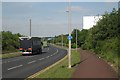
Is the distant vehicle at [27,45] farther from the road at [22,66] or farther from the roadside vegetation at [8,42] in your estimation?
the road at [22,66]

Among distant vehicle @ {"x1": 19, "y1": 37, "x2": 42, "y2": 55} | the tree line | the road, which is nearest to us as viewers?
the road

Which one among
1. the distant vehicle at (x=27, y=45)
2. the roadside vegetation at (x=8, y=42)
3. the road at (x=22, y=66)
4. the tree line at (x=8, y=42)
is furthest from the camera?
the tree line at (x=8, y=42)

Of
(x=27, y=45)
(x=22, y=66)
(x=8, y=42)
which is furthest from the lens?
(x=8, y=42)

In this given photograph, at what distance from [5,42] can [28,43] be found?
1457 cm

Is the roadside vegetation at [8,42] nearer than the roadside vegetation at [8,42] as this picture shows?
Yes

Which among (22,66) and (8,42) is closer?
(22,66)

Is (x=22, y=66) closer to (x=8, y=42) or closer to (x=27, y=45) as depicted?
(x=27, y=45)

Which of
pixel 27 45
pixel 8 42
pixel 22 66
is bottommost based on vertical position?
pixel 22 66

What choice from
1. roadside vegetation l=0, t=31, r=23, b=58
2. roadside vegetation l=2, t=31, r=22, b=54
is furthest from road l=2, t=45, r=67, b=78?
roadside vegetation l=2, t=31, r=22, b=54

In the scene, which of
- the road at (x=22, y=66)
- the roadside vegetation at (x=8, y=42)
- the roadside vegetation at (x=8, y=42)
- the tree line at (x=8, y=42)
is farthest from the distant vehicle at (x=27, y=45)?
the road at (x=22, y=66)

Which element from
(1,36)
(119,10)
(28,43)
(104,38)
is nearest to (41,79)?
(119,10)

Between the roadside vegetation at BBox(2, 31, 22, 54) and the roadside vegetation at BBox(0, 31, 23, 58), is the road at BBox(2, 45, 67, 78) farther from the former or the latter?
the roadside vegetation at BBox(2, 31, 22, 54)

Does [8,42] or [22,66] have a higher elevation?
[8,42]

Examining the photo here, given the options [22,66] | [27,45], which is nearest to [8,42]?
[27,45]
